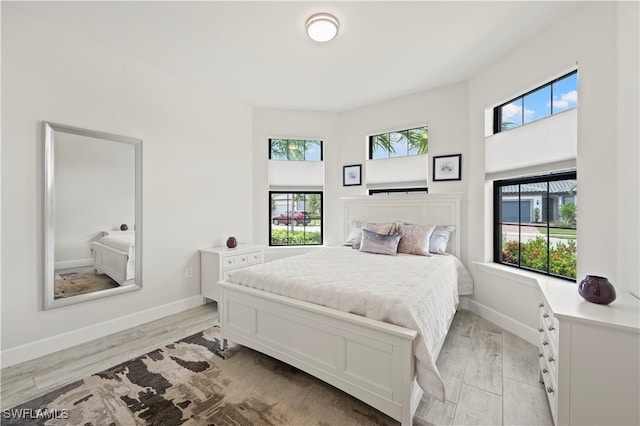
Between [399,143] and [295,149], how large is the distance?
1.72 m

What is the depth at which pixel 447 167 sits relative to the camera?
11.6 ft

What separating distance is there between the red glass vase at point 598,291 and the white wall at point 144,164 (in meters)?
3.77

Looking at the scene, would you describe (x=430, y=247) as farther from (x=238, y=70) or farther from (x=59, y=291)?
(x=59, y=291)

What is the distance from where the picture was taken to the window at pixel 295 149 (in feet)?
14.7

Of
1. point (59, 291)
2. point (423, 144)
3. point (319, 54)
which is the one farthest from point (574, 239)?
point (59, 291)

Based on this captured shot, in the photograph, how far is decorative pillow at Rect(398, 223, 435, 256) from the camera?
10.3 ft

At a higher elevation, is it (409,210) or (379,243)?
(409,210)

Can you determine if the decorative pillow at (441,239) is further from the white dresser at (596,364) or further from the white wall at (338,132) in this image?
the white dresser at (596,364)

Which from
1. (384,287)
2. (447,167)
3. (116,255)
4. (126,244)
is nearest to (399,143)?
(447,167)

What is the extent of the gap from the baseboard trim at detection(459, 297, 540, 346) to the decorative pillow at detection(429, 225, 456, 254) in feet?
2.25

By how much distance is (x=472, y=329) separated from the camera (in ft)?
9.01

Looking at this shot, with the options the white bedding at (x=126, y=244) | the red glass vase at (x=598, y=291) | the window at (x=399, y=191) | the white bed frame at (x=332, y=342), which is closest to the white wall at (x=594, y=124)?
the red glass vase at (x=598, y=291)

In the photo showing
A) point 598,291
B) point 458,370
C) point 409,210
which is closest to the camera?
point 598,291

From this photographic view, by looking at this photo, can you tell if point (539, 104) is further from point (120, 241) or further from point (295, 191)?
point (120, 241)
